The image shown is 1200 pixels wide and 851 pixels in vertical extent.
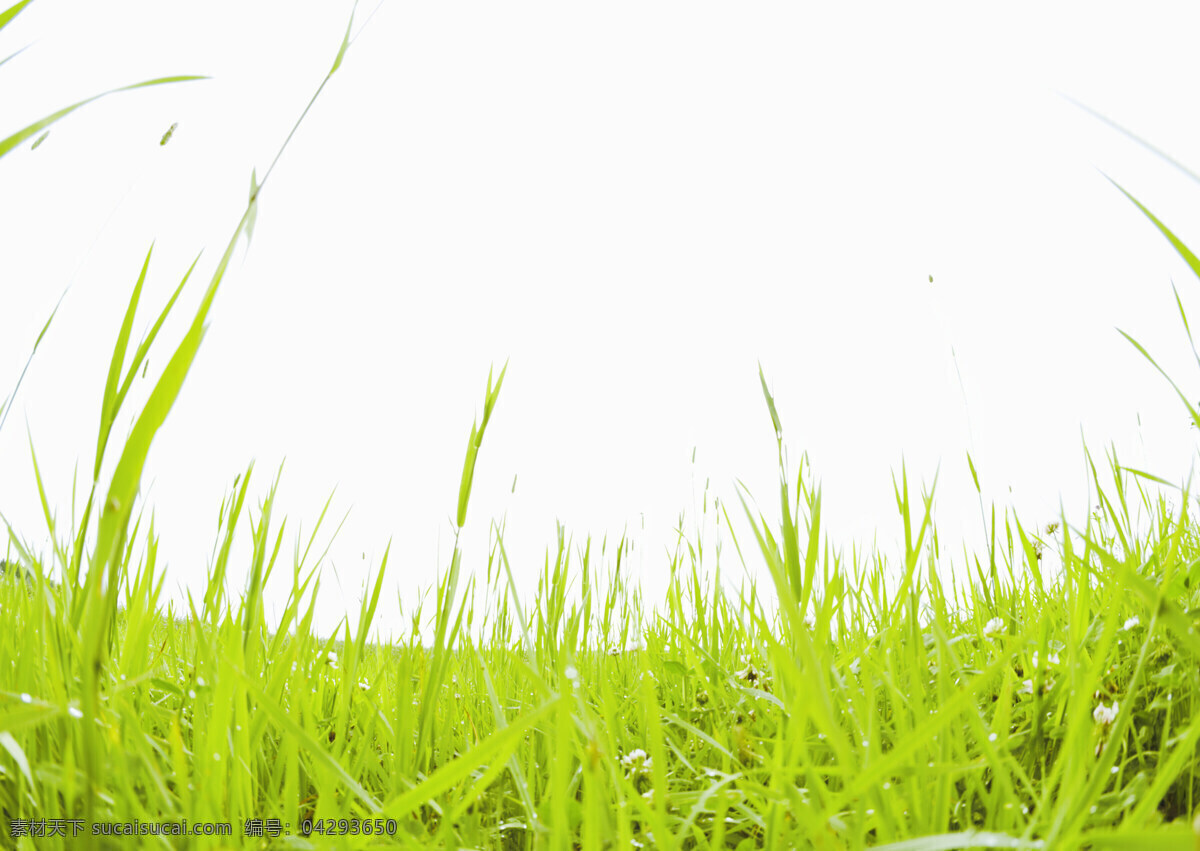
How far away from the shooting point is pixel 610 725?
1259 millimetres

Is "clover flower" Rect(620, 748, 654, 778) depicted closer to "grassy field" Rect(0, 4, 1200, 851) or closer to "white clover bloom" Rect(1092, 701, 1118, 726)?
"grassy field" Rect(0, 4, 1200, 851)

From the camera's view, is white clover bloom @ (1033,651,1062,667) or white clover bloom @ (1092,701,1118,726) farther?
white clover bloom @ (1033,651,1062,667)

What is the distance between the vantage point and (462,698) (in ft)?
5.35

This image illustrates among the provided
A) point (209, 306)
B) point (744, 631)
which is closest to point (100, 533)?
point (209, 306)

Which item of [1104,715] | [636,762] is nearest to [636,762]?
[636,762]

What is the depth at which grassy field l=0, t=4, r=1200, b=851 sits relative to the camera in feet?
2.00

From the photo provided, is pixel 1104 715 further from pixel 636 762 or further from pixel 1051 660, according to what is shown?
pixel 636 762

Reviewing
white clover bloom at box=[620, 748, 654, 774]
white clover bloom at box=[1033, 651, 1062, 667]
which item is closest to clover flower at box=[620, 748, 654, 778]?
white clover bloom at box=[620, 748, 654, 774]

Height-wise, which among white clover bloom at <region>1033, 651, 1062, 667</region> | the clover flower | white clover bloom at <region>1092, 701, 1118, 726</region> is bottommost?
the clover flower

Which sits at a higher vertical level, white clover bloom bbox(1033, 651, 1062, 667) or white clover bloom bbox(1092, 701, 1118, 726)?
white clover bloom bbox(1033, 651, 1062, 667)

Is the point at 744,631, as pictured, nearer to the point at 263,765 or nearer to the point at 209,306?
the point at 263,765

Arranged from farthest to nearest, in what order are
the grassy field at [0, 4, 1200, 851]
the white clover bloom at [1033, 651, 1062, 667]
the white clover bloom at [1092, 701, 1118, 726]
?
the white clover bloom at [1033, 651, 1062, 667] → the white clover bloom at [1092, 701, 1118, 726] → the grassy field at [0, 4, 1200, 851]

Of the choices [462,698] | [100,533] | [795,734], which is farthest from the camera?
[462,698]

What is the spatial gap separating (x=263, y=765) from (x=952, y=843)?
0.97 meters
